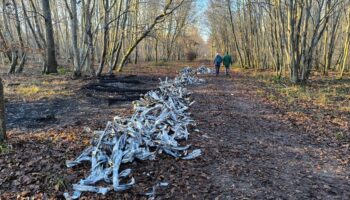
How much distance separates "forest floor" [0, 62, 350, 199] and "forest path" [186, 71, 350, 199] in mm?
15

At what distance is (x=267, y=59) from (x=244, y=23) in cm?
477

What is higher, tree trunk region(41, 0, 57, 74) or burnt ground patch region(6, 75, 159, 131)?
tree trunk region(41, 0, 57, 74)

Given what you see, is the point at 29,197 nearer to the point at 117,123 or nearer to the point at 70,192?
the point at 70,192

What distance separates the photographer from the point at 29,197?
423 cm

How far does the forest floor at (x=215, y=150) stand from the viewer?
4.47 m

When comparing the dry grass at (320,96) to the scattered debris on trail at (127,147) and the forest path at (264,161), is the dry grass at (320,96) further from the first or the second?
the scattered debris on trail at (127,147)

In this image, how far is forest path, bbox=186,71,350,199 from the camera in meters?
4.47

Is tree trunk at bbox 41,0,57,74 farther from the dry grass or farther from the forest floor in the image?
the dry grass

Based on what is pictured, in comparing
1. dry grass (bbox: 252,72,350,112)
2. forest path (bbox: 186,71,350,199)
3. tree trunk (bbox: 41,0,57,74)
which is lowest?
forest path (bbox: 186,71,350,199)

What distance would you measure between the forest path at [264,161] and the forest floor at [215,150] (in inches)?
0.6

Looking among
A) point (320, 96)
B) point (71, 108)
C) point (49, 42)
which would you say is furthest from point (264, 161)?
point (49, 42)

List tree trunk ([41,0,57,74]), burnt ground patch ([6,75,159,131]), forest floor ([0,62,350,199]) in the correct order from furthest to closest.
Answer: tree trunk ([41,0,57,74]) → burnt ground patch ([6,75,159,131]) → forest floor ([0,62,350,199])

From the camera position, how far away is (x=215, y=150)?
6.04 metres

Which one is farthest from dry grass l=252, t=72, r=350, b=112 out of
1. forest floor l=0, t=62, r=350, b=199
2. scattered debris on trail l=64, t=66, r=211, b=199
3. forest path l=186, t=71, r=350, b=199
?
scattered debris on trail l=64, t=66, r=211, b=199
